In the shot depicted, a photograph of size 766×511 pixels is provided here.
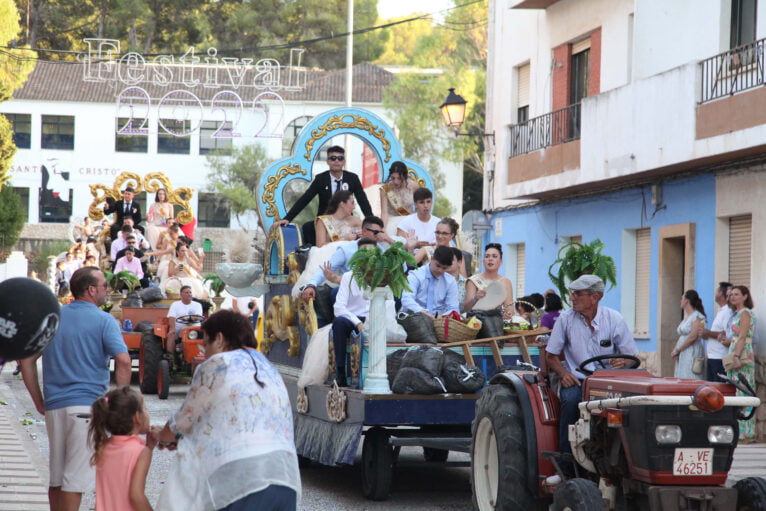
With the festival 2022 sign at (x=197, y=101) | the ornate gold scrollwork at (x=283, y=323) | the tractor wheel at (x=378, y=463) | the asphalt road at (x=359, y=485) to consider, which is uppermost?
the festival 2022 sign at (x=197, y=101)

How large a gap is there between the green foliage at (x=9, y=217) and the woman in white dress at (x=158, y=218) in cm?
2516

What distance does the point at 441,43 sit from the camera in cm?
5219

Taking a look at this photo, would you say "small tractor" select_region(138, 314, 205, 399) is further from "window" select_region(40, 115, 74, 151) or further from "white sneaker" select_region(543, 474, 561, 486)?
"window" select_region(40, 115, 74, 151)

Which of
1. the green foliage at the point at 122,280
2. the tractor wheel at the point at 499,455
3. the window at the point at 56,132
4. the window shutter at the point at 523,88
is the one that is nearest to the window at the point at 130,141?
the window at the point at 56,132

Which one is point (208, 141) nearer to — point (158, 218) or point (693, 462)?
point (158, 218)

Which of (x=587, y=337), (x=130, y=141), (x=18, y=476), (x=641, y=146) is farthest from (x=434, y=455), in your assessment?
(x=130, y=141)

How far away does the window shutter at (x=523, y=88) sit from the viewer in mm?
26547

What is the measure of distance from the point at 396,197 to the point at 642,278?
26.8ft

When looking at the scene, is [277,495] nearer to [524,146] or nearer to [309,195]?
[309,195]

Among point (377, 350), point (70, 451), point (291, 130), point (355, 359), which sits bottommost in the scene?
point (70, 451)

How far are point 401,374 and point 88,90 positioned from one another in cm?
5894

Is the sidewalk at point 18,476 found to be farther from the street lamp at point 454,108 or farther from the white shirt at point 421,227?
the street lamp at point 454,108

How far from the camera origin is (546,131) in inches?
949

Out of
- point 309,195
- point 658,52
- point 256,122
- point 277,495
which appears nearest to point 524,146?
point 658,52
